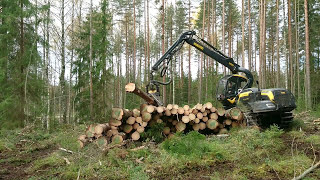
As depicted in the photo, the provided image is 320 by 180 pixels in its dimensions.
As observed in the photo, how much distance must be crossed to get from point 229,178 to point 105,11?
14041 mm

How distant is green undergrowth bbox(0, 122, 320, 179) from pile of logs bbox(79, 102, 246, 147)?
334 millimetres

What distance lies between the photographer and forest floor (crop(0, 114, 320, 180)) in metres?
4.40

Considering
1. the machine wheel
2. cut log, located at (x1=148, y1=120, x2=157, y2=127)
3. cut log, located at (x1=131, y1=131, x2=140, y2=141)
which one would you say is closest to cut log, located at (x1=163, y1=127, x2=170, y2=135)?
cut log, located at (x1=148, y1=120, x2=157, y2=127)

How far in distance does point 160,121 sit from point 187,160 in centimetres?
233

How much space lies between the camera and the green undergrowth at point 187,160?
4.41 meters

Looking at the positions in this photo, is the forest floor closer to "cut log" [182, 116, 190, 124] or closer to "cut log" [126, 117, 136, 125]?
"cut log" [126, 117, 136, 125]

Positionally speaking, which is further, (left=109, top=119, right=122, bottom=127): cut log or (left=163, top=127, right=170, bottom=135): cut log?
(left=163, top=127, right=170, bottom=135): cut log

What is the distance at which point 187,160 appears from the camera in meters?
4.89

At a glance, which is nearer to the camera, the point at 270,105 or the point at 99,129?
the point at 99,129

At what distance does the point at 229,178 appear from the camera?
13.3 feet

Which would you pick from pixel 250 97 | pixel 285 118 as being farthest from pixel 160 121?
pixel 285 118

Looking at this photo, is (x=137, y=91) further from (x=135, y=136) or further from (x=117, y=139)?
(x=117, y=139)

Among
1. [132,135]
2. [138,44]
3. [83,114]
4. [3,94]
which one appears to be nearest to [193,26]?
[138,44]

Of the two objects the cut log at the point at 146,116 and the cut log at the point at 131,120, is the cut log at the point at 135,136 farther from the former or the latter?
the cut log at the point at 146,116
